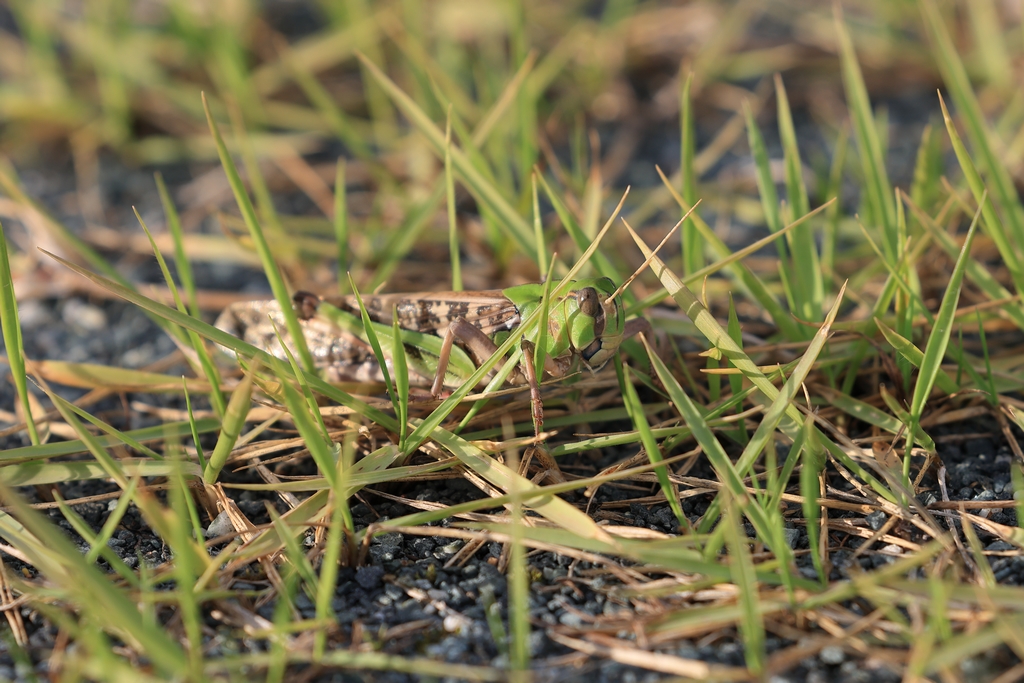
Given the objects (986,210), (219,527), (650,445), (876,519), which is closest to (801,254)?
(986,210)

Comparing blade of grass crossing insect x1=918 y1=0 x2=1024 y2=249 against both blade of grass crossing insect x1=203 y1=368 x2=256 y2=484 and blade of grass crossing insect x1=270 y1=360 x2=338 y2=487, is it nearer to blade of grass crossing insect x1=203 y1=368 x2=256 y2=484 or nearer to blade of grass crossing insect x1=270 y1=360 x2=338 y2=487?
blade of grass crossing insect x1=270 y1=360 x2=338 y2=487

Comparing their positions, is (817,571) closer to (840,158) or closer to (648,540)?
(648,540)

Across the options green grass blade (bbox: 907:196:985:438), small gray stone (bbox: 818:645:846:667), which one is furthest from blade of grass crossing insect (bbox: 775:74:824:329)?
small gray stone (bbox: 818:645:846:667)

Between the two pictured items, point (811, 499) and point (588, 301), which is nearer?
point (811, 499)

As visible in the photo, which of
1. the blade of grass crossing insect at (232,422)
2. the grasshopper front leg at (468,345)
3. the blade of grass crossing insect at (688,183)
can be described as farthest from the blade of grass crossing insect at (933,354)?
the blade of grass crossing insect at (232,422)

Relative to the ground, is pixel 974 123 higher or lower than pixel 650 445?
higher

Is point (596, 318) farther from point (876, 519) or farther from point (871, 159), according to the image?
point (871, 159)

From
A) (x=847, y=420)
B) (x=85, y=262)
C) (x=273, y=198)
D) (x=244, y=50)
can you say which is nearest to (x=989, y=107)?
(x=847, y=420)
